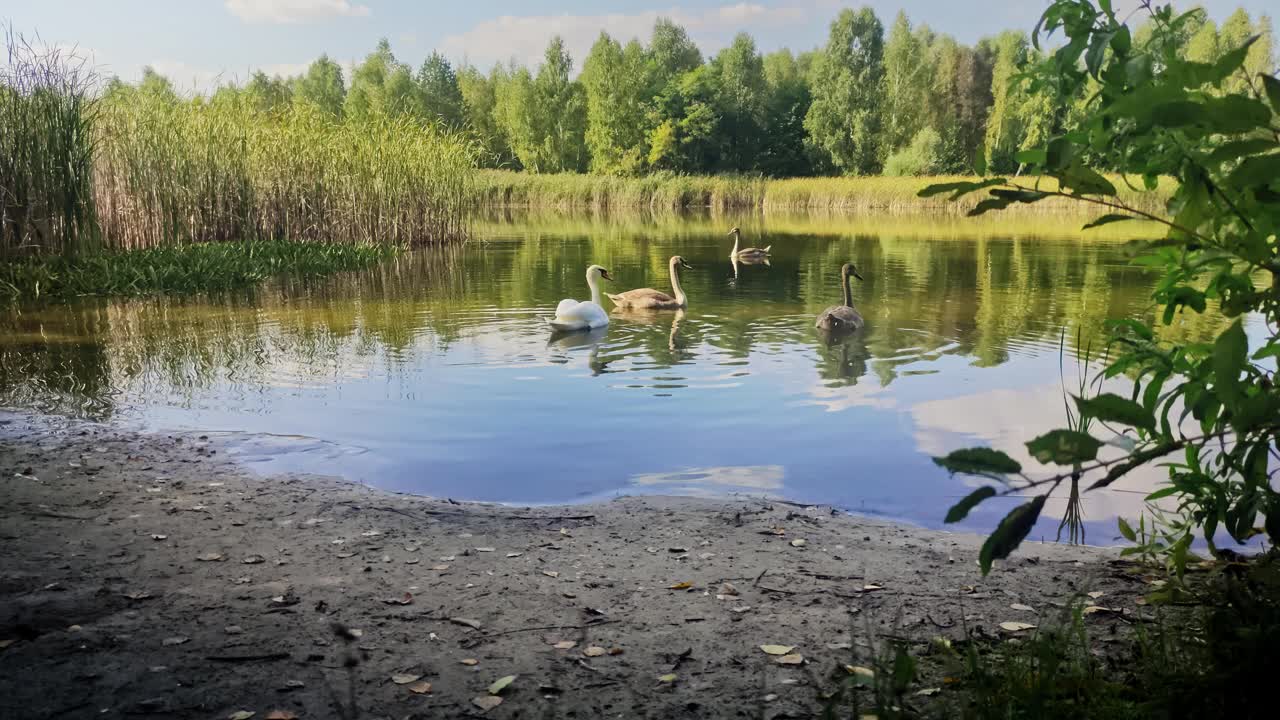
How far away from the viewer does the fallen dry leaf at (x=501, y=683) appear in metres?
3.73

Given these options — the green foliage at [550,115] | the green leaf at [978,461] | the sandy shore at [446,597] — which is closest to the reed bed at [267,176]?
the sandy shore at [446,597]

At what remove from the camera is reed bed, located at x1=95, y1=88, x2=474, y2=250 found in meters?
20.5

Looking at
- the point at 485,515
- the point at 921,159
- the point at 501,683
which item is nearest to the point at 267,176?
the point at 485,515

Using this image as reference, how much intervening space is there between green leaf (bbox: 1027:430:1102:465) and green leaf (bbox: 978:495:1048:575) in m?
0.10

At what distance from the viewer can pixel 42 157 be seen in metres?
15.7

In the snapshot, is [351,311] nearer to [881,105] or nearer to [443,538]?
[443,538]

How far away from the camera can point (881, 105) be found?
8356 centimetres

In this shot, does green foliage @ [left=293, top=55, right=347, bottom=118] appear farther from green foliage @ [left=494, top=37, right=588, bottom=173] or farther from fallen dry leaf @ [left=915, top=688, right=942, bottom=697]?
fallen dry leaf @ [left=915, top=688, right=942, bottom=697]

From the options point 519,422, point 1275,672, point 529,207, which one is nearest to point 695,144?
point 529,207

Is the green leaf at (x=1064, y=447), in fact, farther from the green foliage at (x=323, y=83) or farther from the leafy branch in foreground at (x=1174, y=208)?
the green foliage at (x=323, y=83)

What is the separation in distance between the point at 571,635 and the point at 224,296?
1491 centimetres

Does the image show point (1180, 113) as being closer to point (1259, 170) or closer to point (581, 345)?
point (1259, 170)

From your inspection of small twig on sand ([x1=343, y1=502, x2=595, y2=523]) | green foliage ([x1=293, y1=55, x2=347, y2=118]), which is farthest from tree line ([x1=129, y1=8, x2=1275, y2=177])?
small twig on sand ([x1=343, y1=502, x2=595, y2=523])

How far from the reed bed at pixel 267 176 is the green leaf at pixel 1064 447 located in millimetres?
20626
